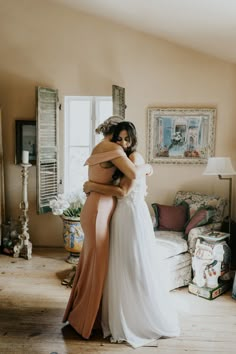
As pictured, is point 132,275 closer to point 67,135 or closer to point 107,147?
point 107,147

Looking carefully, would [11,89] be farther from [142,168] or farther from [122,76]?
[142,168]

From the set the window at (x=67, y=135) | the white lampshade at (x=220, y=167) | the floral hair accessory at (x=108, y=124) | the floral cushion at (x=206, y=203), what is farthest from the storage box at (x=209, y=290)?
the window at (x=67, y=135)

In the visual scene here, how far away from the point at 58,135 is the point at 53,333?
2573mm

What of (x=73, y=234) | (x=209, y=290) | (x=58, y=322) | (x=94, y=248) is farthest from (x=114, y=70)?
(x=58, y=322)

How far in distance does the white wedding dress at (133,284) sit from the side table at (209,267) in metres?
0.86

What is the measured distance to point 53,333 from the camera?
2.79m

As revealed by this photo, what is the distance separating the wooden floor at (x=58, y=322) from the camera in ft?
8.50

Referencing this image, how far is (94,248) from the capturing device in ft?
8.80

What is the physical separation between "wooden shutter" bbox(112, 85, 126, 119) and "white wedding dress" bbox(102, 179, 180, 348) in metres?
1.66

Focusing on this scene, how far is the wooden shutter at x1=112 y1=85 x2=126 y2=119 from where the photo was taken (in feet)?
13.5

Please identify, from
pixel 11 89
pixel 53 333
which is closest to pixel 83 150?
pixel 11 89

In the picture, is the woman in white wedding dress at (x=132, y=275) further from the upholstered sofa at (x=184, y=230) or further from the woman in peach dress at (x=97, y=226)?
the upholstered sofa at (x=184, y=230)

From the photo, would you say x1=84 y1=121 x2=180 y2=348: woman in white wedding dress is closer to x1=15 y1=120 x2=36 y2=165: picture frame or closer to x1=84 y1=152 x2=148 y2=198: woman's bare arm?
x1=84 y1=152 x2=148 y2=198: woman's bare arm

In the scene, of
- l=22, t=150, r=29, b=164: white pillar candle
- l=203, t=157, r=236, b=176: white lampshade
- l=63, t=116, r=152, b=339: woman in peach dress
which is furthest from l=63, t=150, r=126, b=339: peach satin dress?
l=22, t=150, r=29, b=164: white pillar candle
